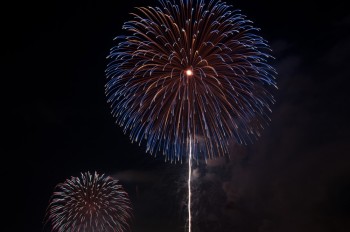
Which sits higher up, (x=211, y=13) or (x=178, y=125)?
(x=211, y=13)

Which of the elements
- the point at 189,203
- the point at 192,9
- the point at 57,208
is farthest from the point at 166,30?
the point at 57,208

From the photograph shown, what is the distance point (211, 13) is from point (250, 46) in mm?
3796

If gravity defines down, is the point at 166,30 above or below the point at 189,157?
above

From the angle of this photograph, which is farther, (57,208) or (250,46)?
(57,208)

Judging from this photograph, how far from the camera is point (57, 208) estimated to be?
4806 cm

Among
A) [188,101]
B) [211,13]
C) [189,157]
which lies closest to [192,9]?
[211,13]

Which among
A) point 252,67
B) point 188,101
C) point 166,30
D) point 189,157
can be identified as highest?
point 166,30

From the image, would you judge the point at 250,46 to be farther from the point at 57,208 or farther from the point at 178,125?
the point at 57,208

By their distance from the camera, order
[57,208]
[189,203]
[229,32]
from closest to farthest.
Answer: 1. [229,32]
2. [189,203]
3. [57,208]

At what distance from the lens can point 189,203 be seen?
39.6m

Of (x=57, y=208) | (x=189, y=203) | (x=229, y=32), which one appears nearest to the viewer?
(x=229, y=32)

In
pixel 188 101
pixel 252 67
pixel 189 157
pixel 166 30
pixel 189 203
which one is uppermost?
pixel 166 30

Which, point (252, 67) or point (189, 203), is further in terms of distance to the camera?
point (189, 203)

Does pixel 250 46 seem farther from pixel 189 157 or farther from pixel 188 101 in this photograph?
pixel 189 157
